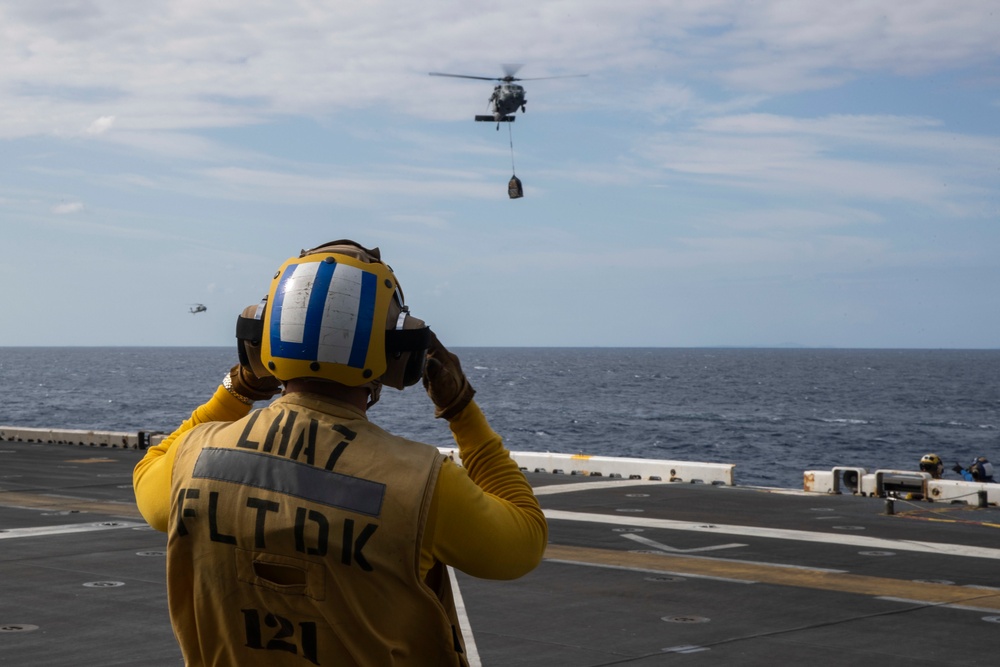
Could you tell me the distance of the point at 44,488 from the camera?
63.2ft

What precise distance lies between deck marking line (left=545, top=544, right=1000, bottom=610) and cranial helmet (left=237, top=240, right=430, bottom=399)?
8373 millimetres

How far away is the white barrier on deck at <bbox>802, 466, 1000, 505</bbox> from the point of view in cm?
1775

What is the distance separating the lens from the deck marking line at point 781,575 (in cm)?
1009

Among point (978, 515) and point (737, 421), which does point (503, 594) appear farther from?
point (737, 421)

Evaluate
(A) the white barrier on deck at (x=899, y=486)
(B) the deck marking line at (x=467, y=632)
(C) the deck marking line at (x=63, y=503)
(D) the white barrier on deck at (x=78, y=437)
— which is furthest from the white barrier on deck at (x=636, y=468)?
(B) the deck marking line at (x=467, y=632)

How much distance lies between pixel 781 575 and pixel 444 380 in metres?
9.05

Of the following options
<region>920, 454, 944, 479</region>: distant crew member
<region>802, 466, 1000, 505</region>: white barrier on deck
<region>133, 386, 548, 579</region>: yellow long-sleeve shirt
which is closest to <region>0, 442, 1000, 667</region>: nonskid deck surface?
<region>802, 466, 1000, 505</region>: white barrier on deck

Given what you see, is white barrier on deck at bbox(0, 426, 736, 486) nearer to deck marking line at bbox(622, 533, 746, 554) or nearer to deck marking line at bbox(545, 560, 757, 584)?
deck marking line at bbox(622, 533, 746, 554)

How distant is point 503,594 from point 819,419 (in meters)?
79.8

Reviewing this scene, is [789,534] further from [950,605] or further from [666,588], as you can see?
[950,605]

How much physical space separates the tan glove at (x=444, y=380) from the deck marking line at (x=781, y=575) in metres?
8.19

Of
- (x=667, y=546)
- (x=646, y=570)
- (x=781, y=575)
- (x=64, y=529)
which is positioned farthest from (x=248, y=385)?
(x=64, y=529)

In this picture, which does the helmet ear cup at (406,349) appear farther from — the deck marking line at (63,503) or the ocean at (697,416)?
the ocean at (697,416)

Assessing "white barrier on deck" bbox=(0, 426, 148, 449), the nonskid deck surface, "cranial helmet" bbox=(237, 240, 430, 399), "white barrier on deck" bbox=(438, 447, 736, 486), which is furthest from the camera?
"white barrier on deck" bbox=(0, 426, 148, 449)
